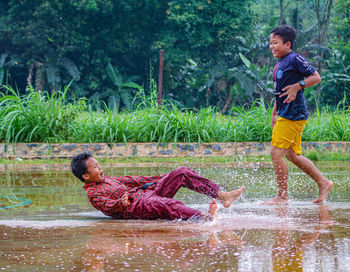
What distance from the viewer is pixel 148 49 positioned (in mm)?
30484

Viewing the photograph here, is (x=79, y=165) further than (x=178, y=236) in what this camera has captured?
Yes

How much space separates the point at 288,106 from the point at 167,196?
5.39 ft

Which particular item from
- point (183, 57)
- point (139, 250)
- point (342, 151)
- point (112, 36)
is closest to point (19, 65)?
point (112, 36)

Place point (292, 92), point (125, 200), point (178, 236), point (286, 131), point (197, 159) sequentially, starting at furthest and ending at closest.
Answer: point (197, 159)
point (286, 131)
point (292, 92)
point (125, 200)
point (178, 236)

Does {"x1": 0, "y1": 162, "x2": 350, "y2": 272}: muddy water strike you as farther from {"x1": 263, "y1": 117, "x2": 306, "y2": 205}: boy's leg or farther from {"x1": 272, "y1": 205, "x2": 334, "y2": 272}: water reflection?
{"x1": 263, "y1": 117, "x2": 306, "y2": 205}: boy's leg

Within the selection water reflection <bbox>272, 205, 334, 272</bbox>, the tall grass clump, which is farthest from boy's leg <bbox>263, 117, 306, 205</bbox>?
the tall grass clump

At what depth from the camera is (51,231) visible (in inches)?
157

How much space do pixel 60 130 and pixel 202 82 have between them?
19.6m

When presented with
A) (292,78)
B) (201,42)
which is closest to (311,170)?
(292,78)

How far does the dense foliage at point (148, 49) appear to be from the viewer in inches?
1063

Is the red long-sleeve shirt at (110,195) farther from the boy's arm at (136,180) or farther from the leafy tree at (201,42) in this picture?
the leafy tree at (201,42)

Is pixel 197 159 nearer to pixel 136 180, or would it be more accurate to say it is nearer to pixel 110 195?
pixel 136 180

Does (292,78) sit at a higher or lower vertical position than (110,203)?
higher

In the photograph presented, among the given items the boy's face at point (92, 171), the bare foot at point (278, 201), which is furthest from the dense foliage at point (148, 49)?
the boy's face at point (92, 171)
